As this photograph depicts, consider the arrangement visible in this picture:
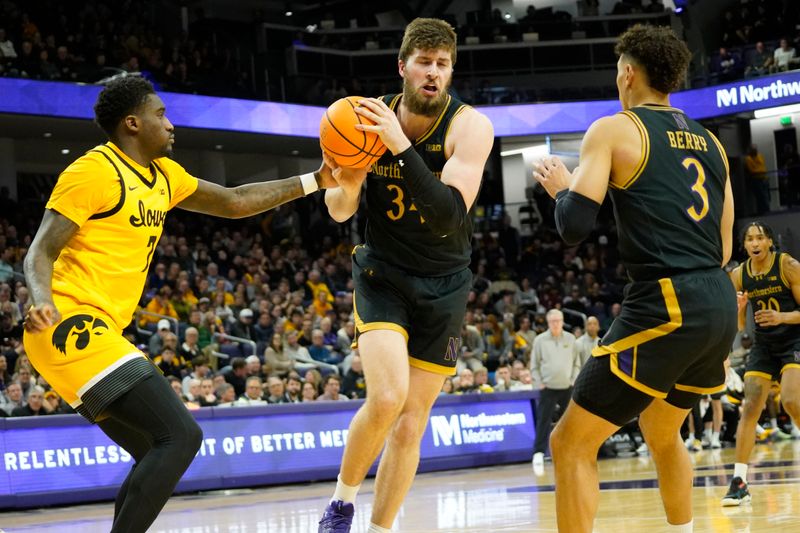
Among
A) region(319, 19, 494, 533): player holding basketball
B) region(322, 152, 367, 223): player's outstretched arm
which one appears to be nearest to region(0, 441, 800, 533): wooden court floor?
region(319, 19, 494, 533): player holding basketball

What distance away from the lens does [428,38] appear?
17.2 feet

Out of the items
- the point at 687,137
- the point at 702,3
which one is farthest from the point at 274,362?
the point at 702,3

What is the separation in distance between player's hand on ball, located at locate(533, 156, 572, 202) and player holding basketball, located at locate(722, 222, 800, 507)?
15.4 feet

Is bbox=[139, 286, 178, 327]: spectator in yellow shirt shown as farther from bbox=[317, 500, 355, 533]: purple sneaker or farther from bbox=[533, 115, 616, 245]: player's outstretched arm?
bbox=[533, 115, 616, 245]: player's outstretched arm

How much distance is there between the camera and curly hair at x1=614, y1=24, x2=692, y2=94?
470 centimetres

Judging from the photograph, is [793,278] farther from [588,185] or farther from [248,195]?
[248,195]

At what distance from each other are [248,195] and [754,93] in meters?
24.1

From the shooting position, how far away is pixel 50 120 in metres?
22.7

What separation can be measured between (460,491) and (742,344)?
1144cm

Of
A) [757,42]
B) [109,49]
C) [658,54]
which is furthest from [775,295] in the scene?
[757,42]

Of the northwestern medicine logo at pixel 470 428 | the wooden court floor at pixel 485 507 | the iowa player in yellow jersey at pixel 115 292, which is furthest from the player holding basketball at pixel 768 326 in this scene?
the northwestern medicine logo at pixel 470 428

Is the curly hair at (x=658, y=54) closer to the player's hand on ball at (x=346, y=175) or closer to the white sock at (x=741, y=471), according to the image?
the player's hand on ball at (x=346, y=175)

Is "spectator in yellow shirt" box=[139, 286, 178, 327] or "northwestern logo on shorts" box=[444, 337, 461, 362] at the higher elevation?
"spectator in yellow shirt" box=[139, 286, 178, 327]

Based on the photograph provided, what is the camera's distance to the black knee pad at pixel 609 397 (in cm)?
454
